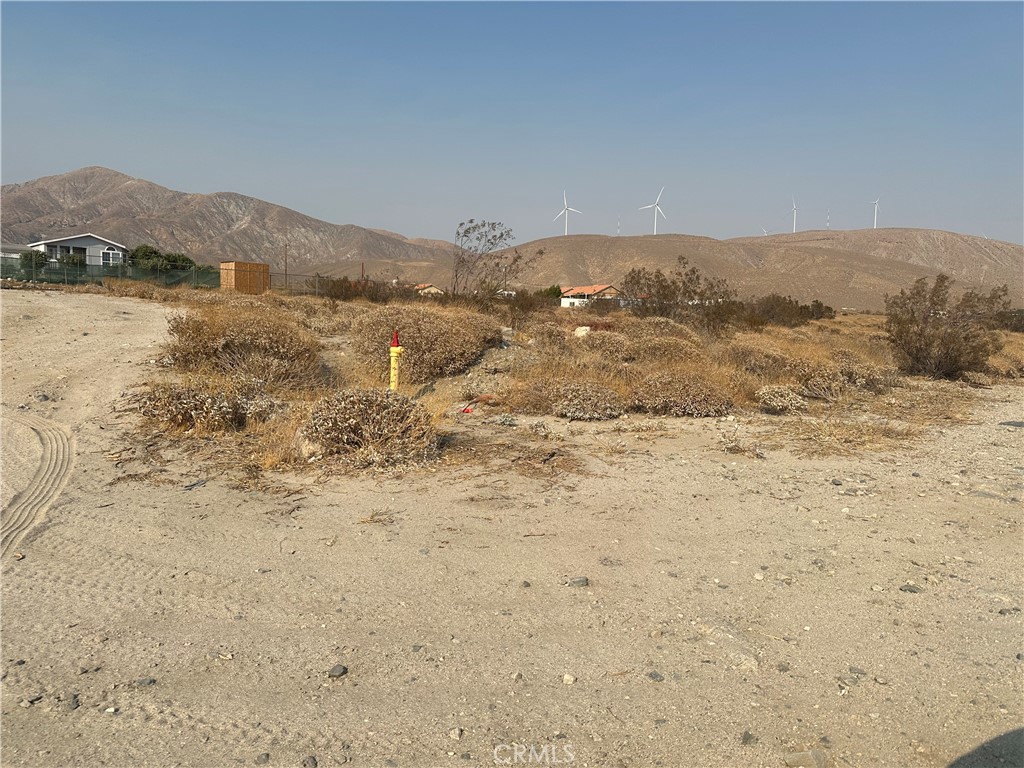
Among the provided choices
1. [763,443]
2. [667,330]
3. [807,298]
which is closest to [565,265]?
[807,298]

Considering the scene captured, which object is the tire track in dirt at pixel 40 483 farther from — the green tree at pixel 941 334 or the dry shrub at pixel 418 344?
the green tree at pixel 941 334

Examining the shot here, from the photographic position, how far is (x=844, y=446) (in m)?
8.33

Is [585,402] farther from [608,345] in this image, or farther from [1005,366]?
[1005,366]

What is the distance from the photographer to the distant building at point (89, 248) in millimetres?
64250

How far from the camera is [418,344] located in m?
12.4

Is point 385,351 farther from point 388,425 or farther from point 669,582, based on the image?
point 669,582

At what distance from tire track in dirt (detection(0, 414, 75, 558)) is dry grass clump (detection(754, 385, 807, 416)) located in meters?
9.01

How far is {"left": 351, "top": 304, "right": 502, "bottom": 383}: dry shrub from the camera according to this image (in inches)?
478

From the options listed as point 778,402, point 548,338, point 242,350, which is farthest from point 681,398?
point 242,350

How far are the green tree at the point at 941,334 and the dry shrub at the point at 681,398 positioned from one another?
8859 mm

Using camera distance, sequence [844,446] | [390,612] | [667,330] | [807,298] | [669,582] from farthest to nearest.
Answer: [807,298] < [667,330] < [844,446] < [669,582] < [390,612]

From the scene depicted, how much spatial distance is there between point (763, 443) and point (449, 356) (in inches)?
238

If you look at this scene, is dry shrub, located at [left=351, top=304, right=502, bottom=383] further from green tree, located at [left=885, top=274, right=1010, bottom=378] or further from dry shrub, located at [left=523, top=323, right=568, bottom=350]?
green tree, located at [left=885, top=274, right=1010, bottom=378]

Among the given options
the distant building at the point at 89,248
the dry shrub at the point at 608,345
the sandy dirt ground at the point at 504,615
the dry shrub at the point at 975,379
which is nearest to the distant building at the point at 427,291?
the dry shrub at the point at 608,345
